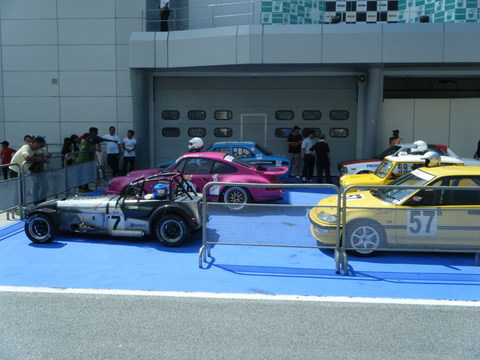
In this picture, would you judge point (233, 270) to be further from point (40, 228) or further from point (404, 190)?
point (40, 228)

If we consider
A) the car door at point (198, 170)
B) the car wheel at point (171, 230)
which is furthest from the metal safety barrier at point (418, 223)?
the car door at point (198, 170)

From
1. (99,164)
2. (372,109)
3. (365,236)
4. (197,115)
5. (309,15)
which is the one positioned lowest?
(365,236)

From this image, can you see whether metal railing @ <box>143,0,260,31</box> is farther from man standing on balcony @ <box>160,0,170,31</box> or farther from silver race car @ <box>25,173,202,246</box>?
silver race car @ <box>25,173,202,246</box>

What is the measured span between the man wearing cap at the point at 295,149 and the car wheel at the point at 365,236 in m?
9.66

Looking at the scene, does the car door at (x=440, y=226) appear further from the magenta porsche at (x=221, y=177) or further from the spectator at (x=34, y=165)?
the spectator at (x=34, y=165)

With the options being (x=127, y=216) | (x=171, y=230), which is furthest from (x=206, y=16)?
(x=171, y=230)

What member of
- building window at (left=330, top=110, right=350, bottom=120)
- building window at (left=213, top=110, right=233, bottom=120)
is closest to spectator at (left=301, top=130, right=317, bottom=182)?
building window at (left=330, top=110, right=350, bottom=120)

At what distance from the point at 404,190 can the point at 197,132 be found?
11.9m

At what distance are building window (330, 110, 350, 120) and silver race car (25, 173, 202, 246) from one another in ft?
35.8

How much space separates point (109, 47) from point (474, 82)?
13.3m

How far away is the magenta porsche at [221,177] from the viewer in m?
11.3

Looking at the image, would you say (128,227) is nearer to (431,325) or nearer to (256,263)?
(256,263)

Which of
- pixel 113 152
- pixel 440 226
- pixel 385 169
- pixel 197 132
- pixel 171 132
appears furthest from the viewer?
pixel 171 132

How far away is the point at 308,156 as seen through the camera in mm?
16203
